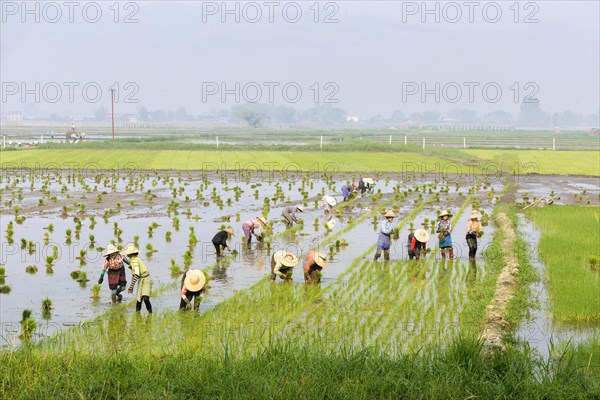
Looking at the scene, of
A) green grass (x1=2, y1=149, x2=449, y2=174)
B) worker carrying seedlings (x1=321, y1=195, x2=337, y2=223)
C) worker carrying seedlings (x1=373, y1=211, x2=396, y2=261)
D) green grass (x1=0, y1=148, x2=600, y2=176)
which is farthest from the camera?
green grass (x1=2, y1=149, x2=449, y2=174)

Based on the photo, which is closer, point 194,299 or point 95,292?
point 194,299

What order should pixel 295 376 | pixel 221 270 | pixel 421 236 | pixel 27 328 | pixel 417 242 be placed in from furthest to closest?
1. pixel 417 242
2. pixel 421 236
3. pixel 221 270
4. pixel 27 328
5. pixel 295 376

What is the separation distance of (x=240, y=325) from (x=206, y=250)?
7.54 metres

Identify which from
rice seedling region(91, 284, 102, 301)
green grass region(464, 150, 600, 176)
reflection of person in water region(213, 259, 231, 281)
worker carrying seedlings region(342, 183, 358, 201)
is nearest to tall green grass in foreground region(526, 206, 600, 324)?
reflection of person in water region(213, 259, 231, 281)

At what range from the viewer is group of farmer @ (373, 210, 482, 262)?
59.1ft

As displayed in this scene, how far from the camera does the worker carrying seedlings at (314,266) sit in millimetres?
15680

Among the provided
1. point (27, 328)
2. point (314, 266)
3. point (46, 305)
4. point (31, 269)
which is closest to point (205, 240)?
point (31, 269)

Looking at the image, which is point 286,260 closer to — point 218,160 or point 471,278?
point 471,278

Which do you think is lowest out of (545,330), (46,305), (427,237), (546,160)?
(545,330)

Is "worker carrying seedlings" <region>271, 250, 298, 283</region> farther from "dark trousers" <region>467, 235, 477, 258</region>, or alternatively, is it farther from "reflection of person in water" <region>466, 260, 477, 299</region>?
"dark trousers" <region>467, 235, 477, 258</region>

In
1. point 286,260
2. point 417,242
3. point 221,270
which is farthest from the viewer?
point 417,242

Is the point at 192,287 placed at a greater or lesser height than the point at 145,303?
greater

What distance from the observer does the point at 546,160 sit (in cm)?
5269

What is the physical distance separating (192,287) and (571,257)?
8.67 m
